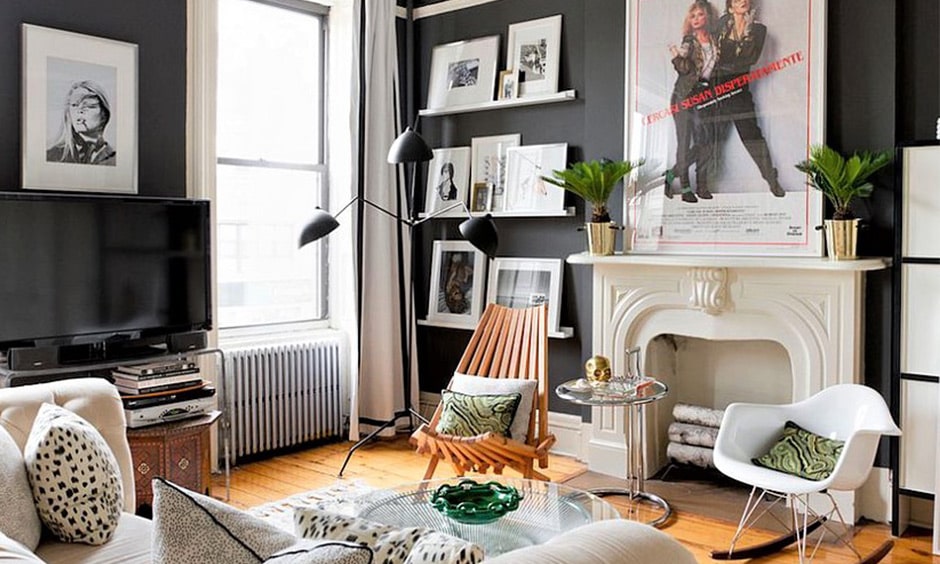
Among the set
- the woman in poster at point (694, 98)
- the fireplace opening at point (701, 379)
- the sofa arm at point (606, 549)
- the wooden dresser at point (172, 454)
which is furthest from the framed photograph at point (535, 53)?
the sofa arm at point (606, 549)

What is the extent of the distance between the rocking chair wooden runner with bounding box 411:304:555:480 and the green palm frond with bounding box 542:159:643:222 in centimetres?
66

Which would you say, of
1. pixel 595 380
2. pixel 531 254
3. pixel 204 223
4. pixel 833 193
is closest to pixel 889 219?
pixel 833 193

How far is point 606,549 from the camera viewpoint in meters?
1.37

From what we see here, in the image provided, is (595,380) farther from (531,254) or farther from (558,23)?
(558,23)

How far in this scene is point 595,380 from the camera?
4035mm

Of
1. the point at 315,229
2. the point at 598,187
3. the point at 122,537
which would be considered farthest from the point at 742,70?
the point at 122,537

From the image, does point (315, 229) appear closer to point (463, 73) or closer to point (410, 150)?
point (410, 150)

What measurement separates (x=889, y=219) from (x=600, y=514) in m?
2.07

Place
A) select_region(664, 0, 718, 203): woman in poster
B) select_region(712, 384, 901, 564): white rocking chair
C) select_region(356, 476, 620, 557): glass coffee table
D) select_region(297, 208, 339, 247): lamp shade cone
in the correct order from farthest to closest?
select_region(297, 208, 339, 247): lamp shade cone
select_region(664, 0, 718, 203): woman in poster
select_region(712, 384, 901, 564): white rocking chair
select_region(356, 476, 620, 557): glass coffee table

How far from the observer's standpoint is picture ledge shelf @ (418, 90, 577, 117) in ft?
16.0

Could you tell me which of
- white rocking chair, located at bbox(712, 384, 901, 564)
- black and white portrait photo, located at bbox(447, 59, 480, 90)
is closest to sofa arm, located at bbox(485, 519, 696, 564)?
white rocking chair, located at bbox(712, 384, 901, 564)

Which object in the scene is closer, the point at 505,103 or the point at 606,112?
the point at 606,112

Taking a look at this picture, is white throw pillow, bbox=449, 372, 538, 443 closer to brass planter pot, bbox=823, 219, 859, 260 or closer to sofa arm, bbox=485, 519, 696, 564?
brass planter pot, bbox=823, 219, 859, 260

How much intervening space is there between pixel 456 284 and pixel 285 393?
1.30m
